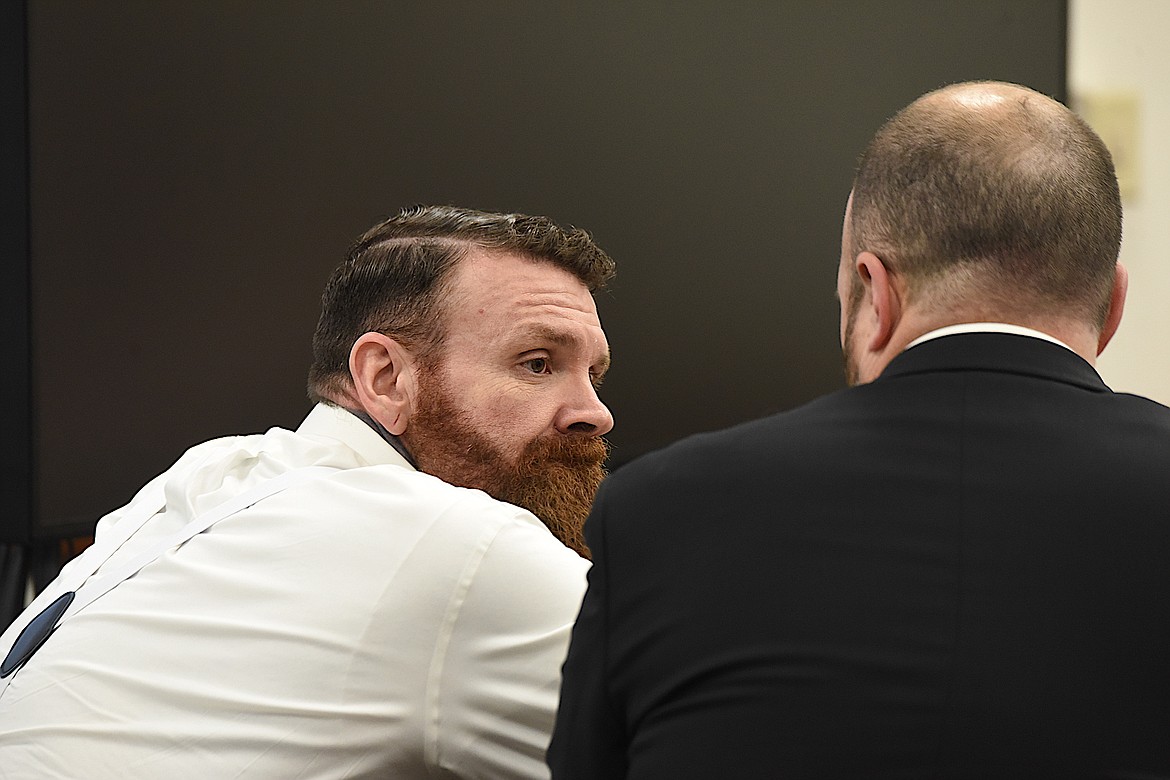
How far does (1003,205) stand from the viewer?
0.94 meters

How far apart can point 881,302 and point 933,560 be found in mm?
232

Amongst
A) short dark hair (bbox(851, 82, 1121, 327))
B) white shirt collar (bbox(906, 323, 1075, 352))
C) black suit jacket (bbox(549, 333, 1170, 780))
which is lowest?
black suit jacket (bbox(549, 333, 1170, 780))

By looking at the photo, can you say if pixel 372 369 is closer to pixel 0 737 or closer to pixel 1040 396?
pixel 0 737

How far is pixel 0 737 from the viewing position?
1.18m

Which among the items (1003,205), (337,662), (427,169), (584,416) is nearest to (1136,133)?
(427,169)

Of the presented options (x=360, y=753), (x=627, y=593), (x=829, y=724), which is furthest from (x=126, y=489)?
(x=829, y=724)

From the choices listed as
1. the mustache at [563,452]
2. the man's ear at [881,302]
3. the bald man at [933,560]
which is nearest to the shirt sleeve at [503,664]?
the bald man at [933,560]

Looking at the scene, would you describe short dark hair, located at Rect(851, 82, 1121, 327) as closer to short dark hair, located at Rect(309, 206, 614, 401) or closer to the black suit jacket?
the black suit jacket

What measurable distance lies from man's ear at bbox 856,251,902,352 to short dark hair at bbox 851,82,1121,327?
0.04 ft

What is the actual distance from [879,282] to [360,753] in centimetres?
56

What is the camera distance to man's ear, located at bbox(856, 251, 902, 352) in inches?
38.2

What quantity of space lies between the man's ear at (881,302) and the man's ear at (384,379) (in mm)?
707

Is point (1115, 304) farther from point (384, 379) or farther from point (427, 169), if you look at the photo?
point (427, 169)

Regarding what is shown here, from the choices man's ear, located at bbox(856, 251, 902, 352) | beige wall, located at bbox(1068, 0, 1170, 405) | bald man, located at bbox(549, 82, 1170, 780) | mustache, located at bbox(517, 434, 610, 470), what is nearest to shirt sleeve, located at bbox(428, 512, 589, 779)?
bald man, located at bbox(549, 82, 1170, 780)
